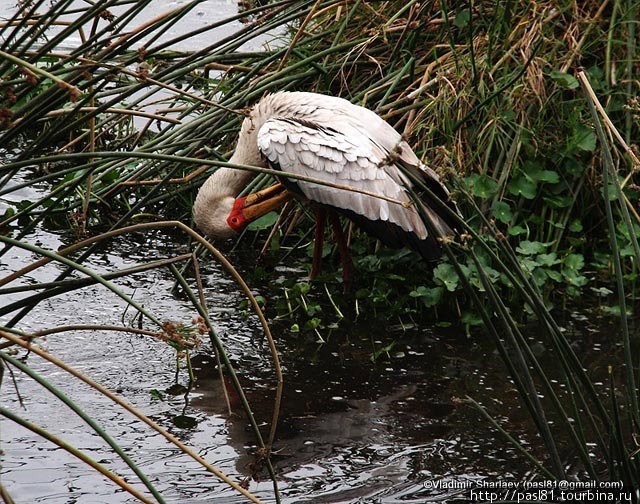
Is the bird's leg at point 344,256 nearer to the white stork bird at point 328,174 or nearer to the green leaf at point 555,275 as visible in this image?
the white stork bird at point 328,174

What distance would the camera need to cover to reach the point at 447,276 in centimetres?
448

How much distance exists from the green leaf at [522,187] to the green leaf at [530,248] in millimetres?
246

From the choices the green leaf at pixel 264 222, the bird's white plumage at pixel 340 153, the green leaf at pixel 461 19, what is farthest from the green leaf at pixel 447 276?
the green leaf at pixel 461 19

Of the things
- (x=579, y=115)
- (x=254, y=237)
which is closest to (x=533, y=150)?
(x=579, y=115)

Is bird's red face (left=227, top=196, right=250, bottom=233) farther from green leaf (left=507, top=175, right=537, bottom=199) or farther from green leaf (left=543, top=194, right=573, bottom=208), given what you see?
green leaf (left=543, top=194, right=573, bottom=208)

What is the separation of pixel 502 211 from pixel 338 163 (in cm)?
85

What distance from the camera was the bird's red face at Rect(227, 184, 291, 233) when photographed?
15.5ft

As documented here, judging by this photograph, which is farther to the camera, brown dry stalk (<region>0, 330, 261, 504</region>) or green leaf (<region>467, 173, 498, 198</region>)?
green leaf (<region>467, 173, 498, 198</region>)

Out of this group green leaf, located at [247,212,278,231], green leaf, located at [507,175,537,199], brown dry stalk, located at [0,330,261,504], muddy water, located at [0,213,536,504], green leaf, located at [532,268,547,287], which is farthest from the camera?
green leaf, located at [247,212,278,231]

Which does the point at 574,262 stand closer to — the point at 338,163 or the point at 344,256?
the point at 344,256

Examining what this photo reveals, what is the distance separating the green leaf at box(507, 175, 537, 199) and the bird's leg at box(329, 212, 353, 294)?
2.88ft

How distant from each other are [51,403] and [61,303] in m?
0.98

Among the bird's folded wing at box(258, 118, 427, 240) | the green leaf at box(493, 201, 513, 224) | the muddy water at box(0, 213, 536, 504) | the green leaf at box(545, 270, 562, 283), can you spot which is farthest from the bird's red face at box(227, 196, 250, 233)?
the green leaf at box(545, 270, 562, 283)

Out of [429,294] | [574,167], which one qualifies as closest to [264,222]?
[429,294]
